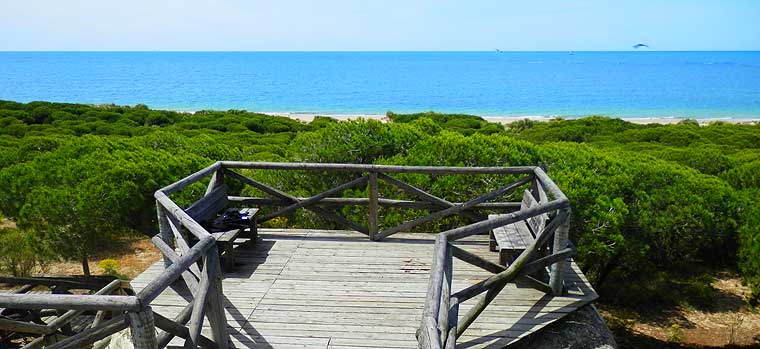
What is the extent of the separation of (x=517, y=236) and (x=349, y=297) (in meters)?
2.06

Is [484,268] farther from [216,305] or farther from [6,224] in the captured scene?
[6,224]

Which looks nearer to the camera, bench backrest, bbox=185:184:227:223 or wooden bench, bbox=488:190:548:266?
wooden bench, bbox=488:190:548:266

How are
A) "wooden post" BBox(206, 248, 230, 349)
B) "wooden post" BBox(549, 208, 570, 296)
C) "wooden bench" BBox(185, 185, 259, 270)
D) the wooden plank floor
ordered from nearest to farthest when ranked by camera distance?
"wooden post" BBox(206, 248, 230, 349), the wooden plank floor, "wooden post" BBox(549, 208, 570, 296), "wooden bench" BBox(185, 185, 259, 270)

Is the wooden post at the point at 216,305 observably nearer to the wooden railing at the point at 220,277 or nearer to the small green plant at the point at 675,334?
the wooden railing at the point at 220,277

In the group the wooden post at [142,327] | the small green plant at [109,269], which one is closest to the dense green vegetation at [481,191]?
the small green plant at [109,269]

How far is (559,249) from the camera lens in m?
5.51

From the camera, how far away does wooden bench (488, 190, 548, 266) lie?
563 cm

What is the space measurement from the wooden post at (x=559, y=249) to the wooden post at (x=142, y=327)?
12.7ft

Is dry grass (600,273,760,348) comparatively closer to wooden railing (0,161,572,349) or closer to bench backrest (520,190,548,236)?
bench backrest (520,190,548,236)

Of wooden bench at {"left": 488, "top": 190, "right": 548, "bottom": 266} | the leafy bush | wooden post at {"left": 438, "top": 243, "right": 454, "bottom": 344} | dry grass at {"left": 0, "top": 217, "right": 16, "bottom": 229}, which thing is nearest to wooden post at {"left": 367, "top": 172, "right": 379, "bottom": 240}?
wooden bench at {"left": 488, "top": 190, "right": 548, "bottom": 266}

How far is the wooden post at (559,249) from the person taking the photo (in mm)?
5395

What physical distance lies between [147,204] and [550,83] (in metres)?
104

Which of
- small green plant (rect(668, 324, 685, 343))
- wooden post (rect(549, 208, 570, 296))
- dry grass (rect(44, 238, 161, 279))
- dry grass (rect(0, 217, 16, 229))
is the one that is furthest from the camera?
dry grass (rect(0, 217, 16, 229))

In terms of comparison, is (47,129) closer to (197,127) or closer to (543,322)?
(197,127)
